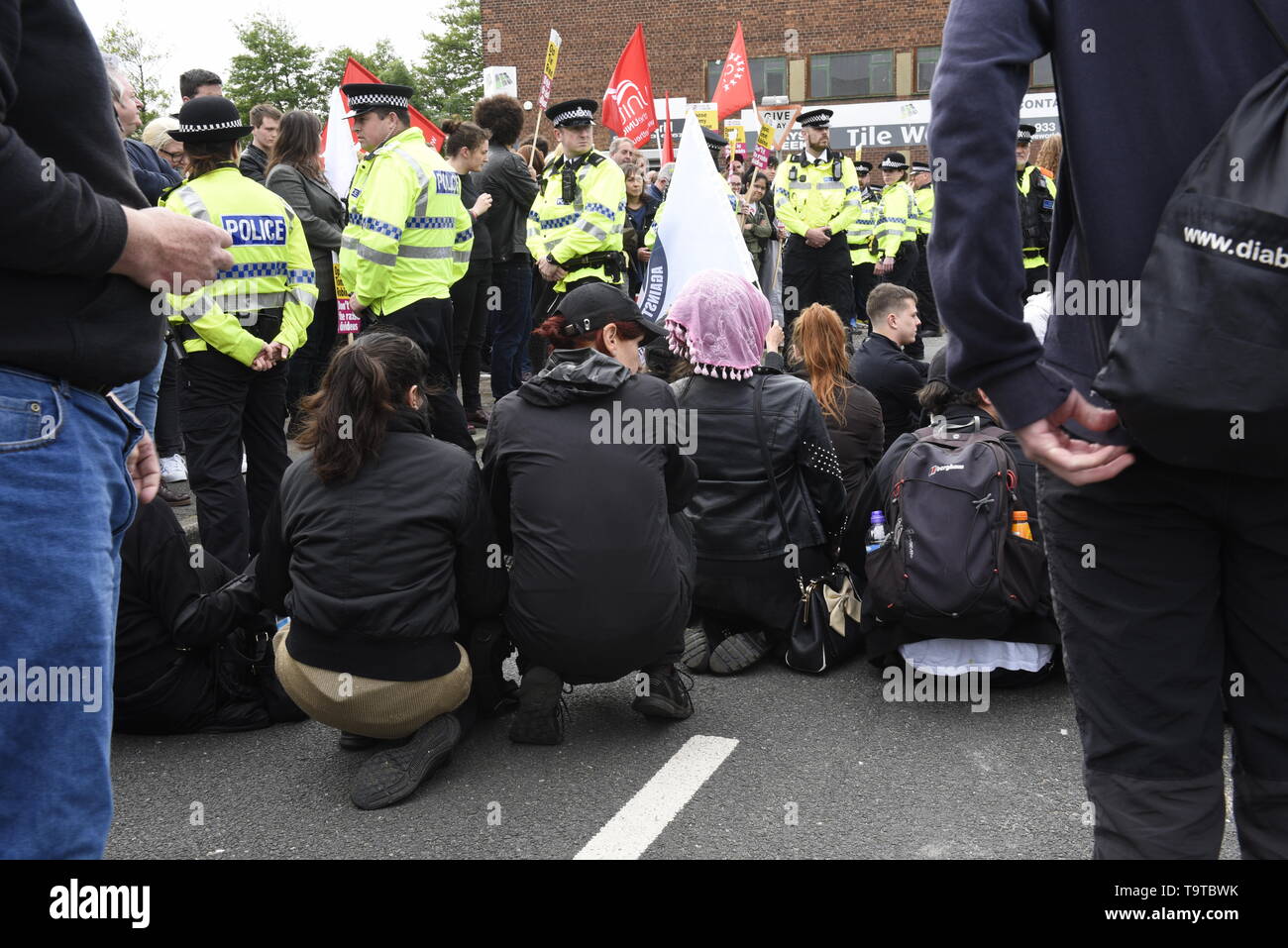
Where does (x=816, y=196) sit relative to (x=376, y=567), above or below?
above

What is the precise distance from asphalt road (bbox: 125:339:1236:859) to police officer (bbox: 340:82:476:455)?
8.82 ft

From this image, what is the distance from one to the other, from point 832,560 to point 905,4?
35424 millimetres

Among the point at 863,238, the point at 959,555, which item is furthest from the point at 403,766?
the point at 863,238

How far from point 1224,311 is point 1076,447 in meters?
0.29

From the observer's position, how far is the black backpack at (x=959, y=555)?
13.6 feet

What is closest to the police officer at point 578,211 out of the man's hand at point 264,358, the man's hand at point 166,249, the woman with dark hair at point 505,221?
the woman with dark hair at point 505,221

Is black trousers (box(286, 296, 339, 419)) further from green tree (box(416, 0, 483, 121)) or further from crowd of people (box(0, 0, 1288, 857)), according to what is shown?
green tree (box(416, 0, 483, 121))

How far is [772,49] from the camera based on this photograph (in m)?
37.4

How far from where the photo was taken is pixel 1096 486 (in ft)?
5.75

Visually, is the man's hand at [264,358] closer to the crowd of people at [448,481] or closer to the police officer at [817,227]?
the crowd of people at [448,481]

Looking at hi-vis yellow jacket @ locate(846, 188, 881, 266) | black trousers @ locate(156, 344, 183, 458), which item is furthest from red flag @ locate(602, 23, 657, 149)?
black trousers @ locate(156, 344, 183, 458)

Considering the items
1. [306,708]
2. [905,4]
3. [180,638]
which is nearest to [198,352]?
[180,638]

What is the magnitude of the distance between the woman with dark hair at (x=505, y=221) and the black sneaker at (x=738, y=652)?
489cm

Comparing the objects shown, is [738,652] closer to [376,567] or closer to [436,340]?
[376,567]
